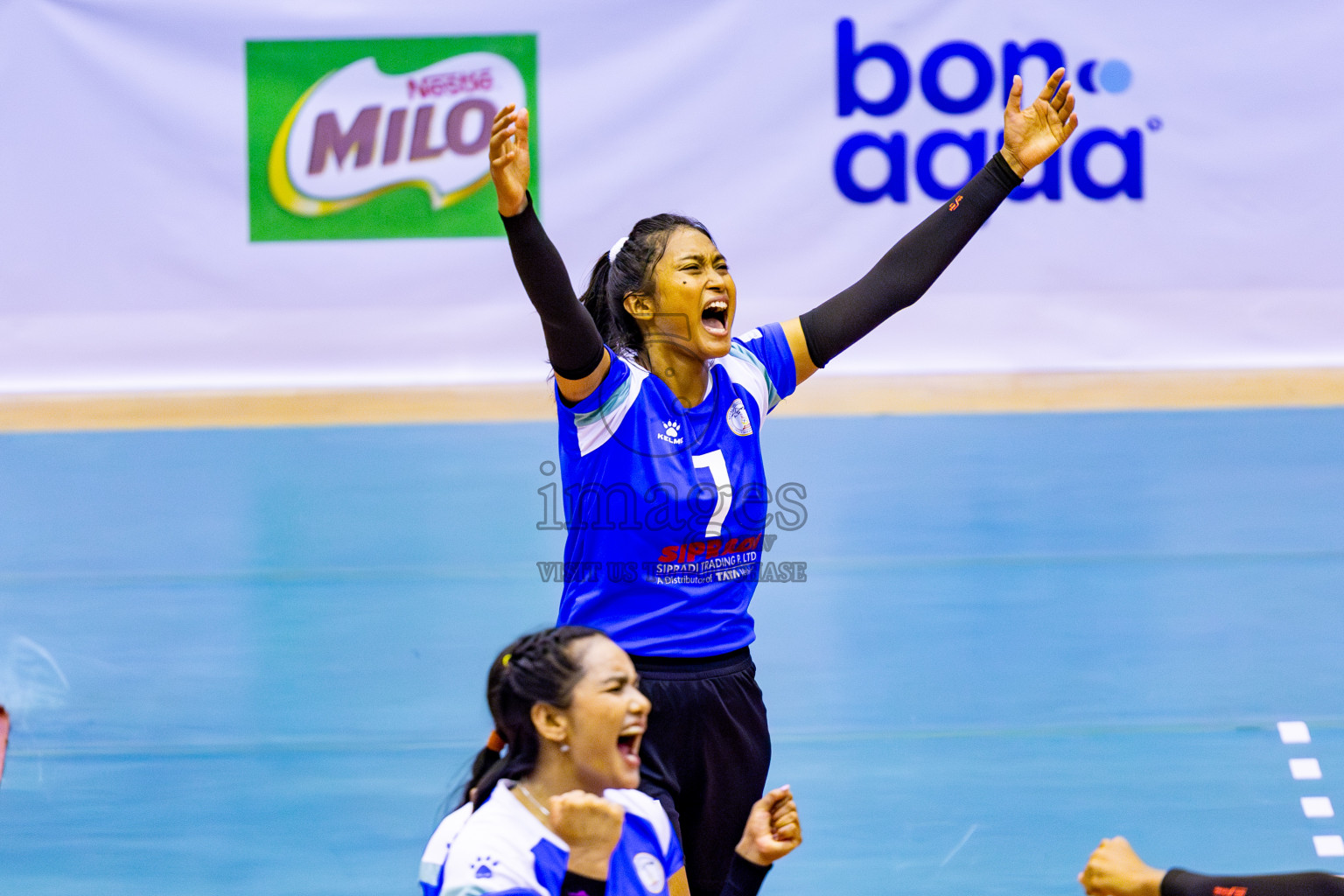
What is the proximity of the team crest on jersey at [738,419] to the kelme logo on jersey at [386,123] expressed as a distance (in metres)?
6.72

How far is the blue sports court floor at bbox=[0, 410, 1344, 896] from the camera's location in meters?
4.12

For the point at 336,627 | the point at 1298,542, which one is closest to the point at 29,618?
the point at 336,627

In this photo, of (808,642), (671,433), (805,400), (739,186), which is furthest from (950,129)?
(671,433)

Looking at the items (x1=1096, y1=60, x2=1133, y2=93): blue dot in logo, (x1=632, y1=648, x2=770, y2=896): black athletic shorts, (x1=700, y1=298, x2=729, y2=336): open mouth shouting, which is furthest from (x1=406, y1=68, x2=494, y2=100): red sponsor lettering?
(x1=632, y1=648, x2=770, y2=896): black athletic shorts

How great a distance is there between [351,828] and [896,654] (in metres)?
2.19

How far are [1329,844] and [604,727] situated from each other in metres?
2.38

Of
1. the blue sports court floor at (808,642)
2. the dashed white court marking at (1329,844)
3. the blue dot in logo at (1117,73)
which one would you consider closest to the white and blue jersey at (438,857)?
the blue sports court floor at (808,642)

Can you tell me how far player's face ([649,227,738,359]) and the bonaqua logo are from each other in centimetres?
659

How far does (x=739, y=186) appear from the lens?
959 cm

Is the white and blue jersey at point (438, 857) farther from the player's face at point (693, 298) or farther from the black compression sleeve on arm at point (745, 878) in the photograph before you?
the player's face at point (693, 298)

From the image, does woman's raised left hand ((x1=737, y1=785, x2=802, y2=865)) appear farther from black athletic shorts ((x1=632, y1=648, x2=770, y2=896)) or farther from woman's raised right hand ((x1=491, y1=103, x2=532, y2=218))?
woman's raised right hand ((x1=491, y1=103, x2=532, y2=218))

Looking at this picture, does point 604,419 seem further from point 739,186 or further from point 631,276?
point 739,186

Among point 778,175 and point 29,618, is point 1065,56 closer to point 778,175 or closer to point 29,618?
point 778,175

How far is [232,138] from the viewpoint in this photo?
9.62 meters
